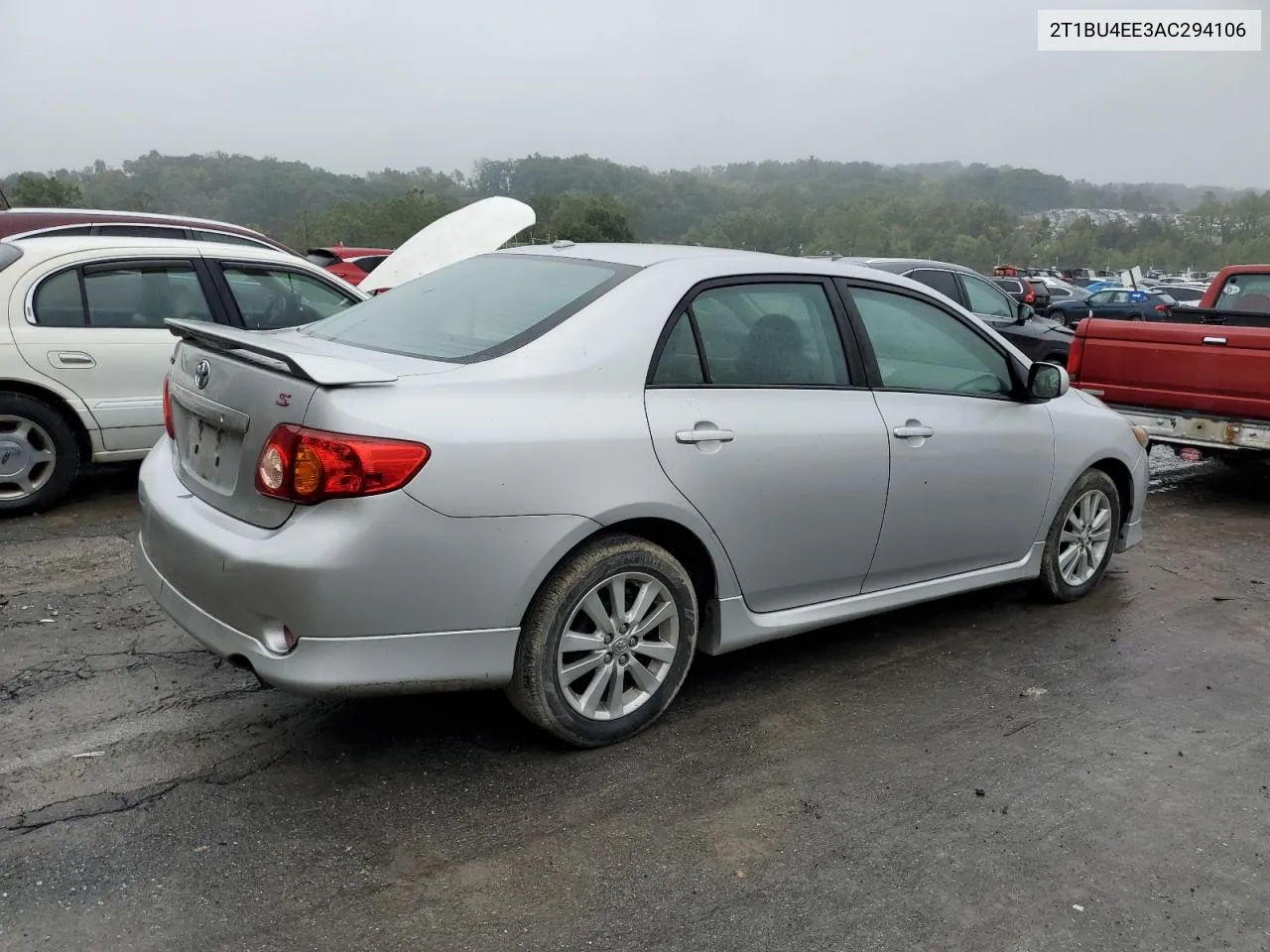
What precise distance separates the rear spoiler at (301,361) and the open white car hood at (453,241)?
5.18 m

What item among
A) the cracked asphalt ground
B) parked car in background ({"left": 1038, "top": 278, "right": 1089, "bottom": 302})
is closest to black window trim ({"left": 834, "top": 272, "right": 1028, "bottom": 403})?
the cracked asphalt ground

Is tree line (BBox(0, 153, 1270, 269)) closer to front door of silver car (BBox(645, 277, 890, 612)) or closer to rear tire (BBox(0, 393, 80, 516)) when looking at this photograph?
rear tire (BBox(0, 393, 80, 516))

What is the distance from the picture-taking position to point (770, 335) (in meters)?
3.83

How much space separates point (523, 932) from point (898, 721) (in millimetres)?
1757

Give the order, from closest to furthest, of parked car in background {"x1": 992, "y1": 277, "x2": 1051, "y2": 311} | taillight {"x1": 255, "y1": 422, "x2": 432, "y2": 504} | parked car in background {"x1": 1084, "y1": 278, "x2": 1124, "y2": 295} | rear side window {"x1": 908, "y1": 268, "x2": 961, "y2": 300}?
1. taillight {"x1": 255, "y1": 422, "x2": 432, "y2": 504}
2. rear side window {"x1": 908, "y1": 268, "x2": 961, "y2": 300}
3. parked car in background {"x1": 992, "y1": 277, "x2": 1051, "y2": 311}
4. parked car in background {"x1": 1084, "y1": 278, "x2": 1124, "y2": 295}

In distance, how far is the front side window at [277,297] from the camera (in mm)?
6668

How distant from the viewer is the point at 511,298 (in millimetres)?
3660

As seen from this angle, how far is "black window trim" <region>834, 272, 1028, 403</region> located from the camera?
13.4 ft

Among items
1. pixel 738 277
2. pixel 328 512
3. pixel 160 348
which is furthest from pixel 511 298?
pixel 160 348

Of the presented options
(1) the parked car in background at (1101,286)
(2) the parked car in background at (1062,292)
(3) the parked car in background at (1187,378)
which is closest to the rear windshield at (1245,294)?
(3) the parked car in background at (1187,378)

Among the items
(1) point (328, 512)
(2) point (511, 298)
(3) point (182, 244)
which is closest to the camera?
(1) point (328, 512)

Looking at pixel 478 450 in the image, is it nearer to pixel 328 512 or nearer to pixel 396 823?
pixel 328 512

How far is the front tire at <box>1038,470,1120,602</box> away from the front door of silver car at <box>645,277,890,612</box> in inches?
Answer: 56.9

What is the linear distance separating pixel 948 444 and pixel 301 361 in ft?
8.35
